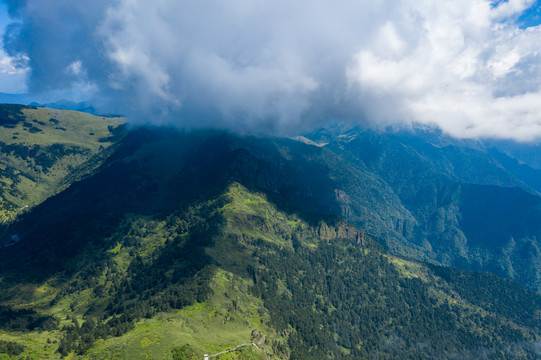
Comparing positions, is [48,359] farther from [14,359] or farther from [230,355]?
[230,355]

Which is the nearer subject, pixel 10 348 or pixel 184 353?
pixel 184 353

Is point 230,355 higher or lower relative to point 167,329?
lower

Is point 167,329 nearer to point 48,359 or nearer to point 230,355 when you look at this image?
point 230,355

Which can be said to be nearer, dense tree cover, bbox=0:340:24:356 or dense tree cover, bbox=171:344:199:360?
dense tree cover, bbox=171:344:199:360

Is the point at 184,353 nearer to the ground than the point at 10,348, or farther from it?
farther from it

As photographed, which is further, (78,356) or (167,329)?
(167,329)

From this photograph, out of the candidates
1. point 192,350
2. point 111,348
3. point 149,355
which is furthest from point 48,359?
point 192,350

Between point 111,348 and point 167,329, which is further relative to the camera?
point 167,329

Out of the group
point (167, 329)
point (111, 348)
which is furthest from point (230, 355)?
point (111, 348)

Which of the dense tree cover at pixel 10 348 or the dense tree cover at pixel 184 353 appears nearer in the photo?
the dense tree cover at pixel 184 353
